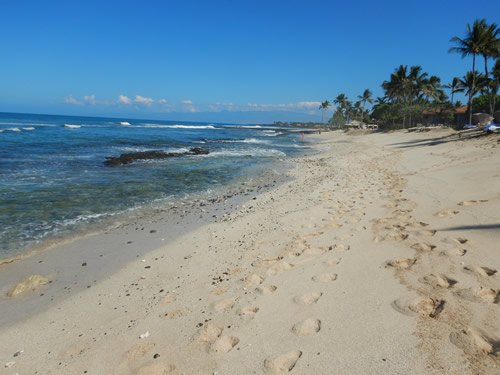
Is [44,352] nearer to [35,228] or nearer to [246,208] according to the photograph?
[35,228]

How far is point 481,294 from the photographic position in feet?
9.62

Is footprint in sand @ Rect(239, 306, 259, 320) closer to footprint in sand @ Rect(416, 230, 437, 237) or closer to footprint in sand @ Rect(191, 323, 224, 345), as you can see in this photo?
footprint in sand @ Rect(191, 323, 224, 345)

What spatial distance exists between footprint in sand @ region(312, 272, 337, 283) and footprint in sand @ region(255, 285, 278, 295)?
56 cm

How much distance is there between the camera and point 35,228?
22.9ft

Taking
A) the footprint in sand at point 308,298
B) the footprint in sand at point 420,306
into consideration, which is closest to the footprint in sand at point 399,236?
the footprint in sand at point 420,306

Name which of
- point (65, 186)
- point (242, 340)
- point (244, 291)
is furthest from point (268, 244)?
point (65, 186)

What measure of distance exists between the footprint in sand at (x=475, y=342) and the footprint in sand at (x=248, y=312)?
1897 mm

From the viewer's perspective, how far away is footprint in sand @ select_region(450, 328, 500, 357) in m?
2.26

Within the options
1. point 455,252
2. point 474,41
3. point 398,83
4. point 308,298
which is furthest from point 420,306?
point 398,83

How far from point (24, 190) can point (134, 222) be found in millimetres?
5855

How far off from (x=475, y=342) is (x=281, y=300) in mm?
1865

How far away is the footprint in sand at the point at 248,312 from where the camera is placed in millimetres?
3295

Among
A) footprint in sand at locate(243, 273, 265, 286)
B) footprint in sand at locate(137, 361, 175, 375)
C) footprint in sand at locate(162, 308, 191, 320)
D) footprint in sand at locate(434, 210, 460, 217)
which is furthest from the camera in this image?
footprint in sand at locate(434, 210, 460, 217)

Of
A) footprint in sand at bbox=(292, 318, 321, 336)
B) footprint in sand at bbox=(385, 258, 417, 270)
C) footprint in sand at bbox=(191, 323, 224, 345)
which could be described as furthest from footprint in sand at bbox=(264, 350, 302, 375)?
footprint in sand at bbox=(385, 258, 417, 270)
